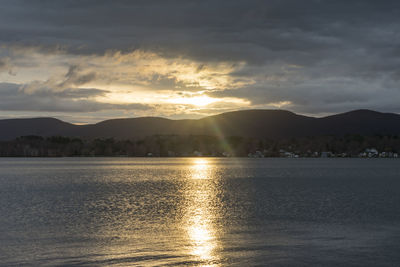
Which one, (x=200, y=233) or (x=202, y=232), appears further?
(x=202, y=232)

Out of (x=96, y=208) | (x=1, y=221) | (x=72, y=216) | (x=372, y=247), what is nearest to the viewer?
(x=372, y=247)

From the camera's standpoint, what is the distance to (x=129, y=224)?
31.9 meters

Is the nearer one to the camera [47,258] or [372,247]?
[47,258]

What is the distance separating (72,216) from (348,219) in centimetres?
2199

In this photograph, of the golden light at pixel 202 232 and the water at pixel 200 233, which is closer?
the water at pixel 200 233

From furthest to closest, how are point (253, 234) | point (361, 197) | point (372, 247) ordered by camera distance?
point (361, 197)
point (253, 234)
point (372, 247)

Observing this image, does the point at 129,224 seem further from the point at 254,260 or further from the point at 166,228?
the point at 254,260

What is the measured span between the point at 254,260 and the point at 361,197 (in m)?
35.7

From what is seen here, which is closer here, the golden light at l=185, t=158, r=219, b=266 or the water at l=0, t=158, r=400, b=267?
the water at l=0, t=158, r=400, b=267

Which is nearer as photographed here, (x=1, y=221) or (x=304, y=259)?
(x=304, y=259)

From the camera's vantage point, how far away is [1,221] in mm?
33188

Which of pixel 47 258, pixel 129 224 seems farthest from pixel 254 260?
pixel 129 224

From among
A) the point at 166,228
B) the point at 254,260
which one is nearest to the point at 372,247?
the point at 254,260

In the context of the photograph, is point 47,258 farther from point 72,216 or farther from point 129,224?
point 72,216
